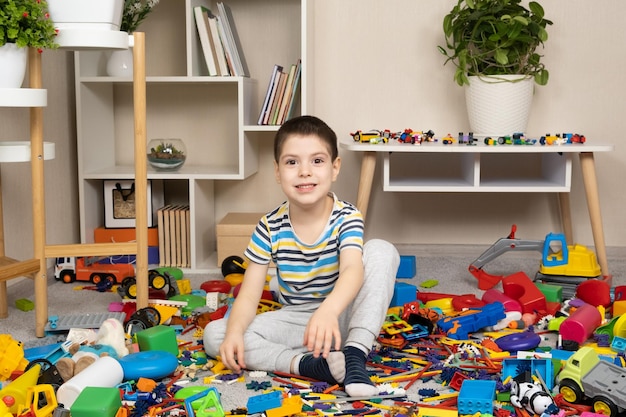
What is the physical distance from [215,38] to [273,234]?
3.40ft

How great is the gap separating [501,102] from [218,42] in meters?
0.91

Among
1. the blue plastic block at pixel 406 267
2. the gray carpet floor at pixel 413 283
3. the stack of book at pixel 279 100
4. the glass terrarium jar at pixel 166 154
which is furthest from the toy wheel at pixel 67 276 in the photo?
the blue plastic block at pixel 406 267

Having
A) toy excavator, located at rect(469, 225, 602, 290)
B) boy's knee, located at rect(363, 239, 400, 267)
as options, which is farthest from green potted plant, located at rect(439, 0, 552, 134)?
boy's knee, located at rect(363, 239, 400, 267)

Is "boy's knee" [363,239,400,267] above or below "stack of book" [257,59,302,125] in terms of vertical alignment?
below

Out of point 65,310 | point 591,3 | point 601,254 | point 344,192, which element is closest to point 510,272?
point 601,254

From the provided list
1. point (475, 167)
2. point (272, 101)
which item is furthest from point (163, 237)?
point (475, 167)

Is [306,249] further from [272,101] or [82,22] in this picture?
[272,101]

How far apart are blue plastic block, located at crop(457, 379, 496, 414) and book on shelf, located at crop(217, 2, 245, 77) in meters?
1.46

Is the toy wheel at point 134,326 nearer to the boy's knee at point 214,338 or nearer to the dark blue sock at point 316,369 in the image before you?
the boy's knee at point 214,338

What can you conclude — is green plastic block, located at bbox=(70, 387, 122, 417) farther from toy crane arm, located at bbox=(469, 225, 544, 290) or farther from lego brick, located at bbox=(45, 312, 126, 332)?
toy crane arm, located at bbox=(469, 225, 544, 290)

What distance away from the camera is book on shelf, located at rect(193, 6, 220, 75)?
2404 millimetres

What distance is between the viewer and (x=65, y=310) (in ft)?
6.61

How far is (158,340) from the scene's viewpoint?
157 cm

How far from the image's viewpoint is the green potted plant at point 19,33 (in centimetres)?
157
